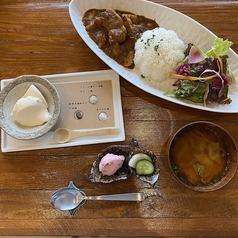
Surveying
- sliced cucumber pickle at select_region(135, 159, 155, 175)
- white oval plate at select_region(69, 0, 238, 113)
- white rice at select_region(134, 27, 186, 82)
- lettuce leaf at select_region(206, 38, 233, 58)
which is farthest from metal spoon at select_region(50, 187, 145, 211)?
lettuce leaf at select_region(206, 38, 233, 58)

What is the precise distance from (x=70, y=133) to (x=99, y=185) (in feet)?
1.25

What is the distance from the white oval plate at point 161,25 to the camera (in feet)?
5.93

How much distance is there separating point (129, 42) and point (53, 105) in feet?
2.21

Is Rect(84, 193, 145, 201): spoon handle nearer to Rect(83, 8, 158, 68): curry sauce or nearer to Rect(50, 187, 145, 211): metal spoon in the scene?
Rect(50, 187, 145, 211): metal spoon

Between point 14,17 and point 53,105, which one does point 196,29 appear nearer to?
point 53,105

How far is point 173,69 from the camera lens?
181 centimetres

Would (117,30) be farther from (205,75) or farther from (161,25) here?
(205,75)

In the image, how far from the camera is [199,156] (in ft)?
5.63

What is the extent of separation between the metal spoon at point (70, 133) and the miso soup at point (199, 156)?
421 mm

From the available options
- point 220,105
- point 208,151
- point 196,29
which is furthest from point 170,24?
point 208,151

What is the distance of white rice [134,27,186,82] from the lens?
1785mm

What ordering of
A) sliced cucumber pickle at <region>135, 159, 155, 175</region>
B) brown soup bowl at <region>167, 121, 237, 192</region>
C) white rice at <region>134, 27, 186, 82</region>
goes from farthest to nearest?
white rice at <region>134, 27, 186, 82</region>, brown soup bowl at <region>167, 121, 237, 192</region>, sliced cucumber pickle at <region>135, 159, 155, 175</region>

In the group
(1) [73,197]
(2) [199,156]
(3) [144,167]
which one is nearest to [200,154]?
(2) [199,156]

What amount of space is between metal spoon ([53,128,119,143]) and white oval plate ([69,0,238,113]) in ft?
1.16
